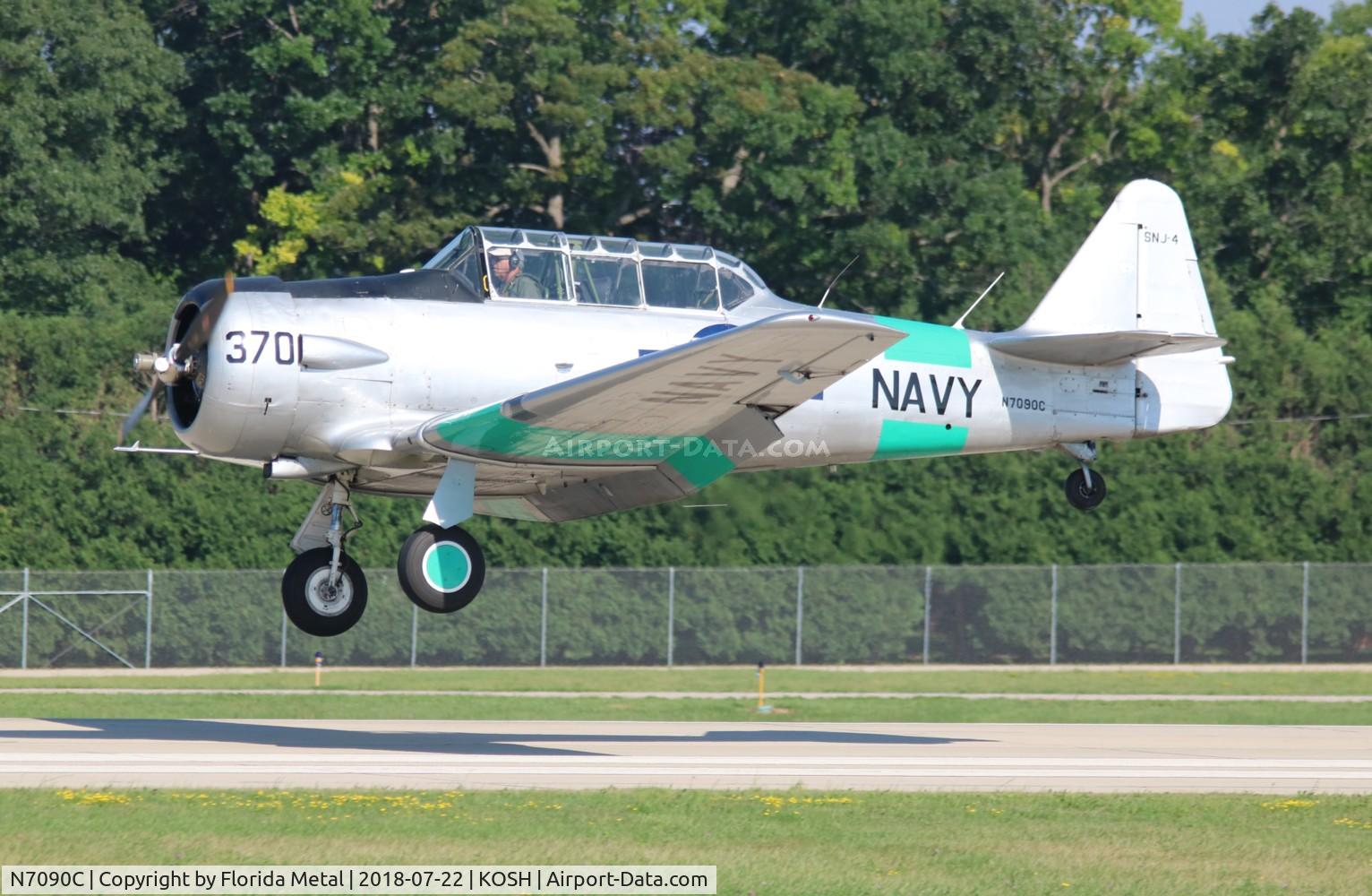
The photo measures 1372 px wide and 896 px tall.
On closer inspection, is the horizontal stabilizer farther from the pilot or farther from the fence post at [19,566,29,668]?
the fence post at [19,566,29,668]

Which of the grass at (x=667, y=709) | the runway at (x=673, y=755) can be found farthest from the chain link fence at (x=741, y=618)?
the runway at (x=673, y=755)

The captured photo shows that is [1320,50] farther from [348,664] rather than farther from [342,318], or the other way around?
[342,318]

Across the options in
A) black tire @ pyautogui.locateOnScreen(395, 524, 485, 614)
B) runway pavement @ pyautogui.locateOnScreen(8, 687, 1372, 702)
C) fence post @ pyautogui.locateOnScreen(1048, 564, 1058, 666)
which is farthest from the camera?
fence post @ pyautogui.locateOnScreen(1048, 564, 1058, 666)

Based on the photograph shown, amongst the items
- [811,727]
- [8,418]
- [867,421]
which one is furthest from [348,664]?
[867,421]

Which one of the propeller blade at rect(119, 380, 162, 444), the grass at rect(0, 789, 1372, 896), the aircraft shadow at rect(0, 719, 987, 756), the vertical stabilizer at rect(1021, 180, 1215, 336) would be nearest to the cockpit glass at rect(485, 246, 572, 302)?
the propeller blade at rect(119, 380, 162, 444)

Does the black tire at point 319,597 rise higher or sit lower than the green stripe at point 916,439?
lower

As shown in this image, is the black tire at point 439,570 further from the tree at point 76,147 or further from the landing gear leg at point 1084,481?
the tree at point 76,147

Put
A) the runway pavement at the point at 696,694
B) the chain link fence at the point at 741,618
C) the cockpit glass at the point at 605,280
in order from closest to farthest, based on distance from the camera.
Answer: the cockpit glass at the point at 605,280, the runway pavement at the point at 696,694, the chain link fence at the point at 741,618

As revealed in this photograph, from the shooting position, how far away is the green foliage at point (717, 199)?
38.0m

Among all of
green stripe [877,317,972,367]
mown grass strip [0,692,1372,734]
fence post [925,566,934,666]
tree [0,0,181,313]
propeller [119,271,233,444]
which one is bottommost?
mown grass strip [0,692,1372,734]

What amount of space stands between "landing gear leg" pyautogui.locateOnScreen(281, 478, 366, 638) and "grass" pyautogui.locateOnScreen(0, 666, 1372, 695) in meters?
12.2

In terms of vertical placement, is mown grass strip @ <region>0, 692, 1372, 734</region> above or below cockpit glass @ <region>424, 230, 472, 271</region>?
below

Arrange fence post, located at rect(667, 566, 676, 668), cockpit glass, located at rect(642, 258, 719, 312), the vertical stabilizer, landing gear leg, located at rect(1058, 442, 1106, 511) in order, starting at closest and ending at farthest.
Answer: cockpit glass, located at rect(642, 258, 719, 312)
landing gear leg, located at rect(1058, 442, 1106, 511)
the vertical stabilizer
fence post, located at rect(667, 566, 676, 668)
